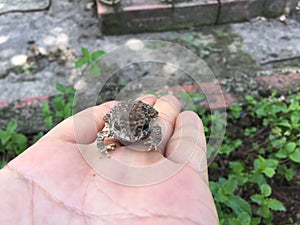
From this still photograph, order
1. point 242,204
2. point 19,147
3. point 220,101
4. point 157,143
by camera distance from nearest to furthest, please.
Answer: point 157,143 < point 242,204 < point 220,101 < point 19,147

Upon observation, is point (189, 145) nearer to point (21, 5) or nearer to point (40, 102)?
point (40, 102)

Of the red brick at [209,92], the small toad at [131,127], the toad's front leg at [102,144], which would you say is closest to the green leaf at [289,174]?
the red brick at [209,92]

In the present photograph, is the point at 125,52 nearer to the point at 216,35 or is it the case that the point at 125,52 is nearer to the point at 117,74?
the point at 117,74

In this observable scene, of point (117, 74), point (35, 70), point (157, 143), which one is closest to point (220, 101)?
point (157, 143)

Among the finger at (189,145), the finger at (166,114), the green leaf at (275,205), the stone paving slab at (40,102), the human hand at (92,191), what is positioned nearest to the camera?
the human hand at (92,191)

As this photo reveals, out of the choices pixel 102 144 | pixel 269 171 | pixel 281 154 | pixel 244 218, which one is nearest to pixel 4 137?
pixel 102 144

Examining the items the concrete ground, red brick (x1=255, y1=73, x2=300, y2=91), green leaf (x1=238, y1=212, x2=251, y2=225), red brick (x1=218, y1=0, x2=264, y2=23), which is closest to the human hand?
green leaf (x1=238, y1=212, x2=251, y2=225)

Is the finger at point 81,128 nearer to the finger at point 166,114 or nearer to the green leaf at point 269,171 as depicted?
the finger at point 166,114
